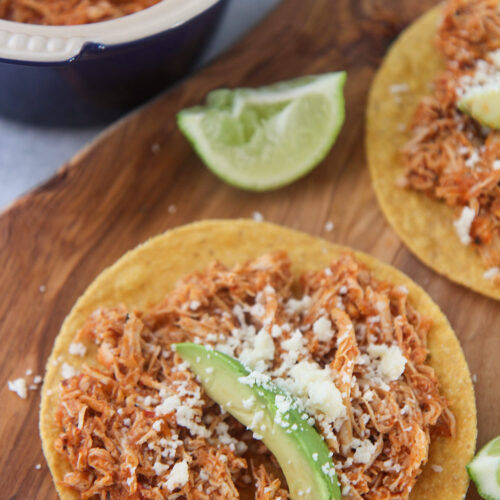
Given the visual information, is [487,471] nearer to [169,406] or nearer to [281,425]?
[281,425]

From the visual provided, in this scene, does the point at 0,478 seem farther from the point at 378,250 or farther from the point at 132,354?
the point at 378,250

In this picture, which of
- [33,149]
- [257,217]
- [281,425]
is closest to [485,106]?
[257,217]

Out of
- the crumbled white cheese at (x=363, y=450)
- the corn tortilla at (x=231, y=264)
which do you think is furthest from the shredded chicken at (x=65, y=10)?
the crumbled white cheese at (x=363, y=450)

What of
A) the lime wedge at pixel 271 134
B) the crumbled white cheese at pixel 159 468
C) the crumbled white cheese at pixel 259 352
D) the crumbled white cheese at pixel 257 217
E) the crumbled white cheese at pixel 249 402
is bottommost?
the crumbled white cheese at pixel 159 468

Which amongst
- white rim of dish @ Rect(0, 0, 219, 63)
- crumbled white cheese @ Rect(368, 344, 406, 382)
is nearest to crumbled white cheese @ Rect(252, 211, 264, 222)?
crumbled white cheese @ Rect(368, 344, 406, 382)

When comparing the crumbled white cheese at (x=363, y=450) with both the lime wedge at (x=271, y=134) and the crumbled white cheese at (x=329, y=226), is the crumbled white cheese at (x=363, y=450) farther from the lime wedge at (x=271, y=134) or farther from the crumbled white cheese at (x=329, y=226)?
the lime wedge at (x=271, y=134)

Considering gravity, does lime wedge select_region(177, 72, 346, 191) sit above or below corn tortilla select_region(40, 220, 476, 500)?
above

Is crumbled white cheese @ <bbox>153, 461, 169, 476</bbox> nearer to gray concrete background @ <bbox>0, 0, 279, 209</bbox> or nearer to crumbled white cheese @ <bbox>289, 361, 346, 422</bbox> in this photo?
crumbled white cheese @ <bbox>289, 361, 346, 422</bbox>
